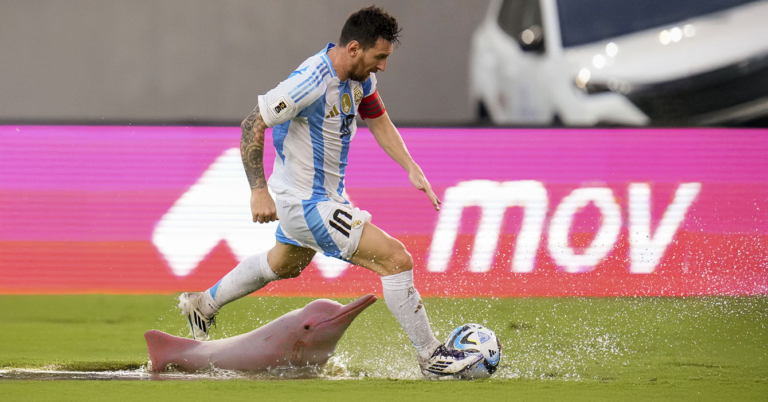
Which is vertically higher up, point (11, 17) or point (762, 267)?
point (11, 17)

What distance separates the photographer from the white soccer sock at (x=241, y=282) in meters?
4.65

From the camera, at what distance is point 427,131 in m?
6.77

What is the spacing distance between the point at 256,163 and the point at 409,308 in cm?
94

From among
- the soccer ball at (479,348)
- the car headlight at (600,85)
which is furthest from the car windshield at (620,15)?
the soccer ball at (479,348)

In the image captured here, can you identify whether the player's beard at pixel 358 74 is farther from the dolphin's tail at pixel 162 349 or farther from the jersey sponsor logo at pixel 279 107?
the dolphin's tail at pixel 162 349

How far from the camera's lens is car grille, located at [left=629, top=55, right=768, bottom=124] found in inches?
336

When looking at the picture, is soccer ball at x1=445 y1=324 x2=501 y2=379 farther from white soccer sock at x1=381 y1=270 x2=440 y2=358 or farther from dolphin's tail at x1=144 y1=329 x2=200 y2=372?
dolphin's tail at x1=144 y1=329 x2=200 y2=372

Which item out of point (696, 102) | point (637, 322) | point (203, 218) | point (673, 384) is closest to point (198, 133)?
point (203, 218)

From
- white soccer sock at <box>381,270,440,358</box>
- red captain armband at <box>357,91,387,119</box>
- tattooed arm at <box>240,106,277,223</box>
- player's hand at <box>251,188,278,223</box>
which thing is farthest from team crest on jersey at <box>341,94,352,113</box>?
white soccer sock at <box>381,270,440,358</box>

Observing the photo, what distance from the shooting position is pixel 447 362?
169 inches

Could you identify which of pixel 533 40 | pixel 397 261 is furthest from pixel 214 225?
pixel 533 40

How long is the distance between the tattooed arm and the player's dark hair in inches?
21.4

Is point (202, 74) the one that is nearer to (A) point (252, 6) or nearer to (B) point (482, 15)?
(A) point (252, 6)

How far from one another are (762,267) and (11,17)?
10.8 m
